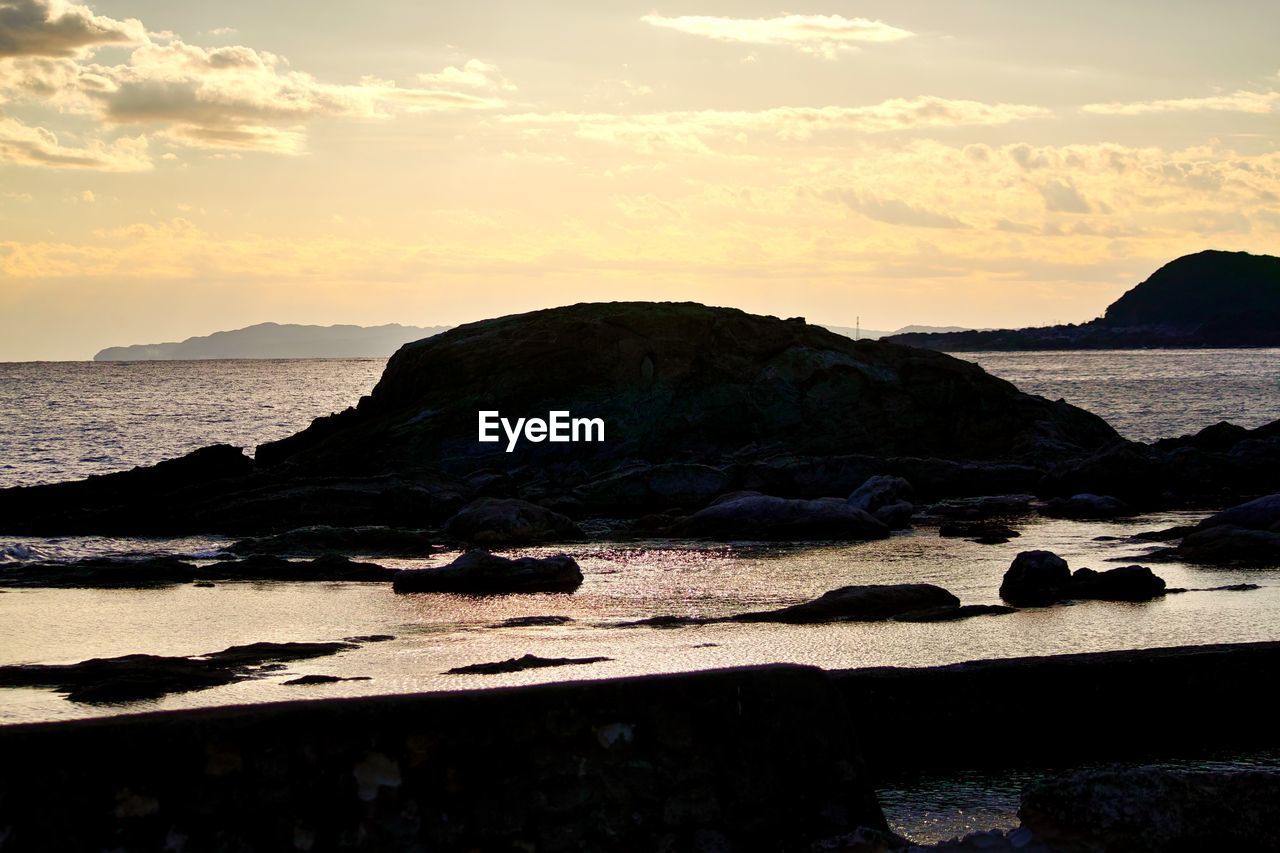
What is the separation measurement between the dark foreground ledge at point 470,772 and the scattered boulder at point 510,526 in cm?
2348

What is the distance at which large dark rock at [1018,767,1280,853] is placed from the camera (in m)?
7.85

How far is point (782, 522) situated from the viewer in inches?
1222

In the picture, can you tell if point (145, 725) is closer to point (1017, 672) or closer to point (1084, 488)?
point (1017, 672)

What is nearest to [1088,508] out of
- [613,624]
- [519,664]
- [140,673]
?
[613,624]

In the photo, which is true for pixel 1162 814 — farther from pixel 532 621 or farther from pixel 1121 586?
pixel 1121 586

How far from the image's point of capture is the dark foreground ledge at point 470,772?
21.8 feet

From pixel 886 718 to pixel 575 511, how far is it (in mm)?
27643

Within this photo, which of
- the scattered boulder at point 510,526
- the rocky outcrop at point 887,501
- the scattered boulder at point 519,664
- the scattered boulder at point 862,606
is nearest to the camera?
the scattered boulder at point 519,664

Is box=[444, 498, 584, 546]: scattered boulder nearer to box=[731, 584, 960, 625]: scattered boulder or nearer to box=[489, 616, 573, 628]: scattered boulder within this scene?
box=[489, 616, 573, 628]: scattered boulder

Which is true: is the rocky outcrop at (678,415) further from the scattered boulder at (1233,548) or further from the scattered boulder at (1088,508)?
the scattered boulder at (1233,548)

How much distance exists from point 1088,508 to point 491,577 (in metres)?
19.4

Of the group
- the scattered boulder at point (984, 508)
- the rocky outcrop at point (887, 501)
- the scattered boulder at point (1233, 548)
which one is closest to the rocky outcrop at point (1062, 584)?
the scattered boulder at point (1233, 548)

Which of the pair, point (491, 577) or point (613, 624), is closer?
point (613, 624)

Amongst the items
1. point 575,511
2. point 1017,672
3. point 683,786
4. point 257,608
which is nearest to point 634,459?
point 575,511
